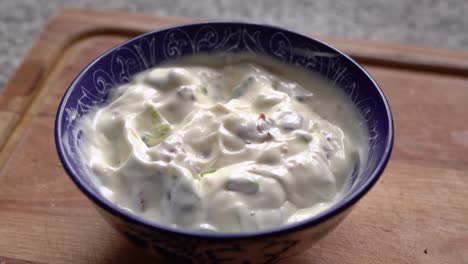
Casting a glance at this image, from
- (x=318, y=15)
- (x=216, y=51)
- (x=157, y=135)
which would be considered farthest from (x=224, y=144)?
(x=318, y=15)

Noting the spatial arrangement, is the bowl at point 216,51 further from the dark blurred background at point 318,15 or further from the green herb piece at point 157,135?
the dark blurred background at point 318,15

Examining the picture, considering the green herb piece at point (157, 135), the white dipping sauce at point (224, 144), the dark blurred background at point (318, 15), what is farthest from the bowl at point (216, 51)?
the dark blurred background at point (318, 15)

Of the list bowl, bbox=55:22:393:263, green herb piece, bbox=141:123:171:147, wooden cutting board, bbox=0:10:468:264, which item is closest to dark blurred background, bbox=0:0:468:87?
wooden cutting board, bbox=0:10:468:264

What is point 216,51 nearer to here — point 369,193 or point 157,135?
point 157,135

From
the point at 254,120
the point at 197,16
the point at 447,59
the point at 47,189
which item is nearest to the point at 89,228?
the point at 47,189

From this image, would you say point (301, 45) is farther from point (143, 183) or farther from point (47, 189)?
point (47, 189)
